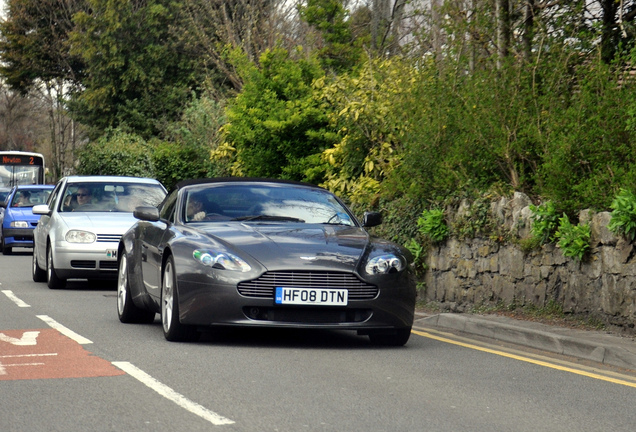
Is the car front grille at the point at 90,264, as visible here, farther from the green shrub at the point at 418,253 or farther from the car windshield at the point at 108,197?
the green shrub at the point at 418,253

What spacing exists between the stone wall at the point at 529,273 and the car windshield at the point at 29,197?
16.2 meters

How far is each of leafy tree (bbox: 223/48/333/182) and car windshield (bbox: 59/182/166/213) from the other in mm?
3400

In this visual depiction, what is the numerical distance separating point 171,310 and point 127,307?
1.87 metres

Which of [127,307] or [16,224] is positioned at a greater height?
[16,224]

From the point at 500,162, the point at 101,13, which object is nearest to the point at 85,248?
the point at 500,162

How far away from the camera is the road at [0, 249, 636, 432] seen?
19.8 ft

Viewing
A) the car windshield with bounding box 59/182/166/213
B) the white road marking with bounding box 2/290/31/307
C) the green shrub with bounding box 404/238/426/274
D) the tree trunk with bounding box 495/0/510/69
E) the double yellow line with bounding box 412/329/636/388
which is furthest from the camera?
the car windshield with bounding box 59/182/166/213

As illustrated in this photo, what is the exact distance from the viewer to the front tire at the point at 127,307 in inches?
425

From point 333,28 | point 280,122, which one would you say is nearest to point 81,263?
point 280,122

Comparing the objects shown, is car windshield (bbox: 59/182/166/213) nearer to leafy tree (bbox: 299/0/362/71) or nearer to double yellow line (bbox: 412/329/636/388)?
double yellow line (bbox: 412/329/636/388)

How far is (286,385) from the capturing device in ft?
23.4

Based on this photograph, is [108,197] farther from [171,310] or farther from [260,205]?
[171,310]

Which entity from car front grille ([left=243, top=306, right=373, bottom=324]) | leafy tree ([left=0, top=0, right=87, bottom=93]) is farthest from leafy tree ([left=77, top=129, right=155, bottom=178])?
car front grille ([left=243, top=306, right=373, bottom=324])

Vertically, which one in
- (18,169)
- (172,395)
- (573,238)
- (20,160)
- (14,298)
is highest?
(20,160)
